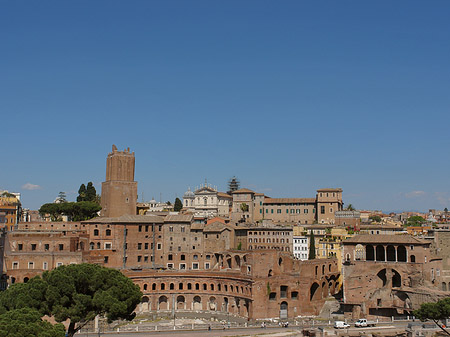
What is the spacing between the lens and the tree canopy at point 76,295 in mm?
35812

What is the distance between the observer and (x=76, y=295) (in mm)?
37062

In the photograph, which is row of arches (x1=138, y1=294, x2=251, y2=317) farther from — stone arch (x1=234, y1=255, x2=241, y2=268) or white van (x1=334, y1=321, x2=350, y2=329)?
white van (x1=334, y1=321, x2=350, y2=329)

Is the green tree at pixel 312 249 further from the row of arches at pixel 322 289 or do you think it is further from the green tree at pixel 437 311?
the green tree at pixel 437 311

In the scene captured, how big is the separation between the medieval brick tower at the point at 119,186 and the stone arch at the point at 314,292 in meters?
29.7

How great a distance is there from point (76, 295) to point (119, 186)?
41.5 meters

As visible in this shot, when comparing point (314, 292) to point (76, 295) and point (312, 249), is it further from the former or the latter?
point (76, 295)

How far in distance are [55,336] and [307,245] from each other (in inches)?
2214

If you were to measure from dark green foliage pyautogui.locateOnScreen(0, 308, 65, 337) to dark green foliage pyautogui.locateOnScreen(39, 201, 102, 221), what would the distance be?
55.2 m

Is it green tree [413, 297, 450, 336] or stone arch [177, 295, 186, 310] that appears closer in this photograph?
green tree [413, 297, 450, 336]

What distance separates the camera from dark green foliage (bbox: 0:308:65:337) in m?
25.2

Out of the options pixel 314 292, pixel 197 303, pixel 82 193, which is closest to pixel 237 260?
pixel 197 303

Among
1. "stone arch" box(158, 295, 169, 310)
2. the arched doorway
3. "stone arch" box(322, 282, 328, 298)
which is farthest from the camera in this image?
"stone arch" box(158, 295, 169, 310)

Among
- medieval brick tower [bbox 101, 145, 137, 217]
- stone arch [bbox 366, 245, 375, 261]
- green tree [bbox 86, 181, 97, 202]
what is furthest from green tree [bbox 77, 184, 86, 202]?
stone arch [bbox 366, 245, 375, 261]

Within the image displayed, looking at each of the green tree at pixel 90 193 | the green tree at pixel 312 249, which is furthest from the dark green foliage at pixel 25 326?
the green tree at pixel 90 193
